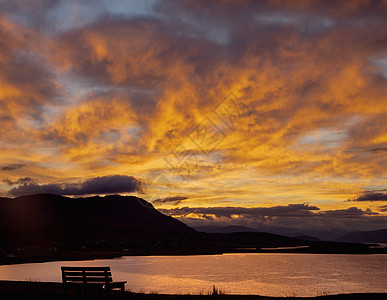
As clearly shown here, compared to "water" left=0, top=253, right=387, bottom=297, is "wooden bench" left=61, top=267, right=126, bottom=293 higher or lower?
higher

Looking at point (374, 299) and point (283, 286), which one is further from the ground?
point (374, 299)

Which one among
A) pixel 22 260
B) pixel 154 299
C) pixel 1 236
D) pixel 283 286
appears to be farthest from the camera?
pixel 1 236

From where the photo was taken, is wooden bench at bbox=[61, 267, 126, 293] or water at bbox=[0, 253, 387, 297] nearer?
wooden bench at bbox=[61, 267, 126, 293]

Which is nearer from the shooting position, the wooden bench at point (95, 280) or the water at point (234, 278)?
the wooden bench at point (95, 280)

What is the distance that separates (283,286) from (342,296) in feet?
73.6

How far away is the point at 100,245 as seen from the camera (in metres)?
160

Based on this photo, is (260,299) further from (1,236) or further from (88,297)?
(1,236)

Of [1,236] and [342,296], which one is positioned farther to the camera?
[1,236]

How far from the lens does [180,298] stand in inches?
851

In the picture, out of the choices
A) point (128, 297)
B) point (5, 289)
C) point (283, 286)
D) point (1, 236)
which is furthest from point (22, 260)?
point (1, 236)

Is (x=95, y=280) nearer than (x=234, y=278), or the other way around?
(x=95, y=280)

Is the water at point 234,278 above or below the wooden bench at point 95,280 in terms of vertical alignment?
below

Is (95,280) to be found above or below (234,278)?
above

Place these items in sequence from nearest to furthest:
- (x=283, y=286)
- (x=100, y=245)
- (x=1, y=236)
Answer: (x=283, y=286) → (x=100, y=245) → (x=1, y=236)
